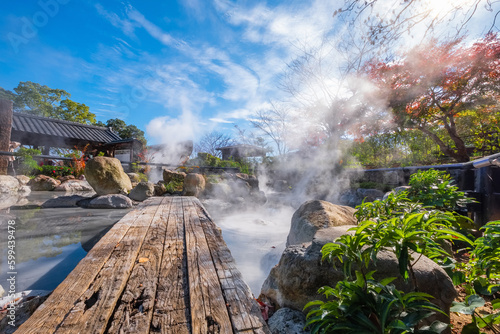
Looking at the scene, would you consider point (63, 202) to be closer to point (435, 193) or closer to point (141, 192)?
point (141, 192)

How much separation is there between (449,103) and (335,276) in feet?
29.5

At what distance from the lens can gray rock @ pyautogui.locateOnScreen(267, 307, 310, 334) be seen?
5.02ft

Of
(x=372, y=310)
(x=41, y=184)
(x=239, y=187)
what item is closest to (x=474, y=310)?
(x=372, y=310)

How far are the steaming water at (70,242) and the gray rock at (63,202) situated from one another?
0.54 m

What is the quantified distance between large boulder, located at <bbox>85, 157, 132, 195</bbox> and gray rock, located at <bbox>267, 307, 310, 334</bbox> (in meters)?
7.93

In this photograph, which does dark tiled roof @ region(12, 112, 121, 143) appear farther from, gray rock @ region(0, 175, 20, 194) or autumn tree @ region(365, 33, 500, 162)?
autumn tree @ region(365, 33, 500, 162)

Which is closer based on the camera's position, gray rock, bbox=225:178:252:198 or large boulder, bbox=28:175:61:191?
large boulder, bbox=28:175:61:191

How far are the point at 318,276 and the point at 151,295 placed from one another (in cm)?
119

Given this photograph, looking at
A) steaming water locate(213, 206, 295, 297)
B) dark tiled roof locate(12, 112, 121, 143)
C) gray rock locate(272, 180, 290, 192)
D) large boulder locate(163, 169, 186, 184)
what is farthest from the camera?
gray rock locate(272, 180, 290, 192)

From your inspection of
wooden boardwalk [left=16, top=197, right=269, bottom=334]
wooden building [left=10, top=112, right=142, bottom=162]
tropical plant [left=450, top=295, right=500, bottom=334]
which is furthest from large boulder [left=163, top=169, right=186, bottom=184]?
tropical plant [left=450, top=295, right=500, bottom=334]

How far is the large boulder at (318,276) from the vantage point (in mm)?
1479

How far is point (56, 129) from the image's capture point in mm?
14219

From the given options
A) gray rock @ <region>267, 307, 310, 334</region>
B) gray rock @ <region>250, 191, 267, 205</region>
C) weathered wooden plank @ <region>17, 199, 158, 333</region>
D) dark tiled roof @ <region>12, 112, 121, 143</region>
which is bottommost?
gray rock @ <region>250, 191, 267, 205</region>

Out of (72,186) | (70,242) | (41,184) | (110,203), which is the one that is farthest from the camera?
(72,186)
